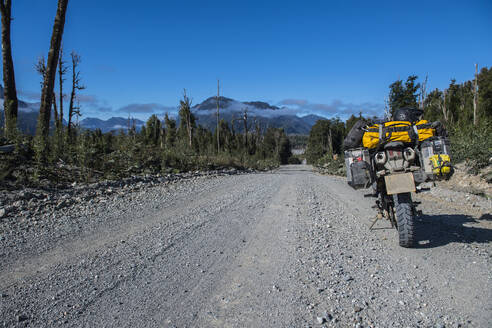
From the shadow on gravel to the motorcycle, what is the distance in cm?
25

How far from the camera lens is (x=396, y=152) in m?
4.47

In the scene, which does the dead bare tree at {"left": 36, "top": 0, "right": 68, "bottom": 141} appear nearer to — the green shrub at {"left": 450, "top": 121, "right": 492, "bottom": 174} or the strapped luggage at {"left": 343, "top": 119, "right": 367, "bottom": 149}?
the strapped luggage at {"left": 343, "top": 119, "right": 367, "bottom": 149}

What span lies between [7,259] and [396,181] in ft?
16.1

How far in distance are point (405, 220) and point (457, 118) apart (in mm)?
35527

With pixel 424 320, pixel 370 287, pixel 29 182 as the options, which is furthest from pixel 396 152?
pixel 29 182

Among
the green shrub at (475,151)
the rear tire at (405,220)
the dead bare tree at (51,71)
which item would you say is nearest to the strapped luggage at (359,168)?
the rear tire at (405,220)

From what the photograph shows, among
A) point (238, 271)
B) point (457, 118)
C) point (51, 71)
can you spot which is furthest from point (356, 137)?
point (457, 118)

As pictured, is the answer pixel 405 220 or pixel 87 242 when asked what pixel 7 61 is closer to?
pixel 87 242

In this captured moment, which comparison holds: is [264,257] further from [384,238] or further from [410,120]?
[410,120]

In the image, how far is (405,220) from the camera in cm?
395

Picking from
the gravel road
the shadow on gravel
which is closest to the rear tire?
the gravel road

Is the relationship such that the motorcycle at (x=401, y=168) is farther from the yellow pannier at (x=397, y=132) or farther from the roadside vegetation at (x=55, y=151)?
the roadside vegetation at (x=55, y=151)

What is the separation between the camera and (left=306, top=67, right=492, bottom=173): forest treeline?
1202 cm

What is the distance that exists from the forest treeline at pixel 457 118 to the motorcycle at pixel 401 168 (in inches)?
23.3
